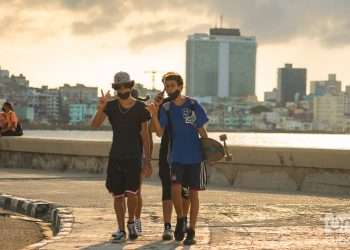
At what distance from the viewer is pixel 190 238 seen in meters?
7.32

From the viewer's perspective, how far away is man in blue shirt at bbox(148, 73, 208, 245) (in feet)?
25.1

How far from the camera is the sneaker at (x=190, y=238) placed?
7241 millimetres

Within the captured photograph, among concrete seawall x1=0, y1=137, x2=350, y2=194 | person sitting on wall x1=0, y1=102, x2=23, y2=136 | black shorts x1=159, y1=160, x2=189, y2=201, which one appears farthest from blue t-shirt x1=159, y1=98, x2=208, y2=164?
person sitting on wall x1=0, y1=102, x2=23, y2=136

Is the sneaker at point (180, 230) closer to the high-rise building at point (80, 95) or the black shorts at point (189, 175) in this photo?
the black shorts at point (189, 175)

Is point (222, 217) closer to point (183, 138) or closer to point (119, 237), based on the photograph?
point (183, 138)

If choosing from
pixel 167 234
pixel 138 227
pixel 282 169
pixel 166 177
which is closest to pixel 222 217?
pixel 166 177

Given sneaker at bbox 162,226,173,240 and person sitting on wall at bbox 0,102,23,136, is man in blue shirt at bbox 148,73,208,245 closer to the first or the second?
sneaker at bbox 162,226,173,240

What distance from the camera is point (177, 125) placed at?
7676 mm

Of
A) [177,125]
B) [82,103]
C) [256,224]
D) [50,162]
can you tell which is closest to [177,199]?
[177,125]

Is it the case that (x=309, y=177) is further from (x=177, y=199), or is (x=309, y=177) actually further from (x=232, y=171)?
(x=177, y=199)

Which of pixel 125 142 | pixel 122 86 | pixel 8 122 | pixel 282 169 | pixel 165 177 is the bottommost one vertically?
pixel 282 169

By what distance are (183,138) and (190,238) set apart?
974mm

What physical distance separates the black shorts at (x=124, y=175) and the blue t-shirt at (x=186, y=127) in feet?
1.26

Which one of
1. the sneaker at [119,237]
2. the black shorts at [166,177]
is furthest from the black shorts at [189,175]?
the sneaker at [119,237]
